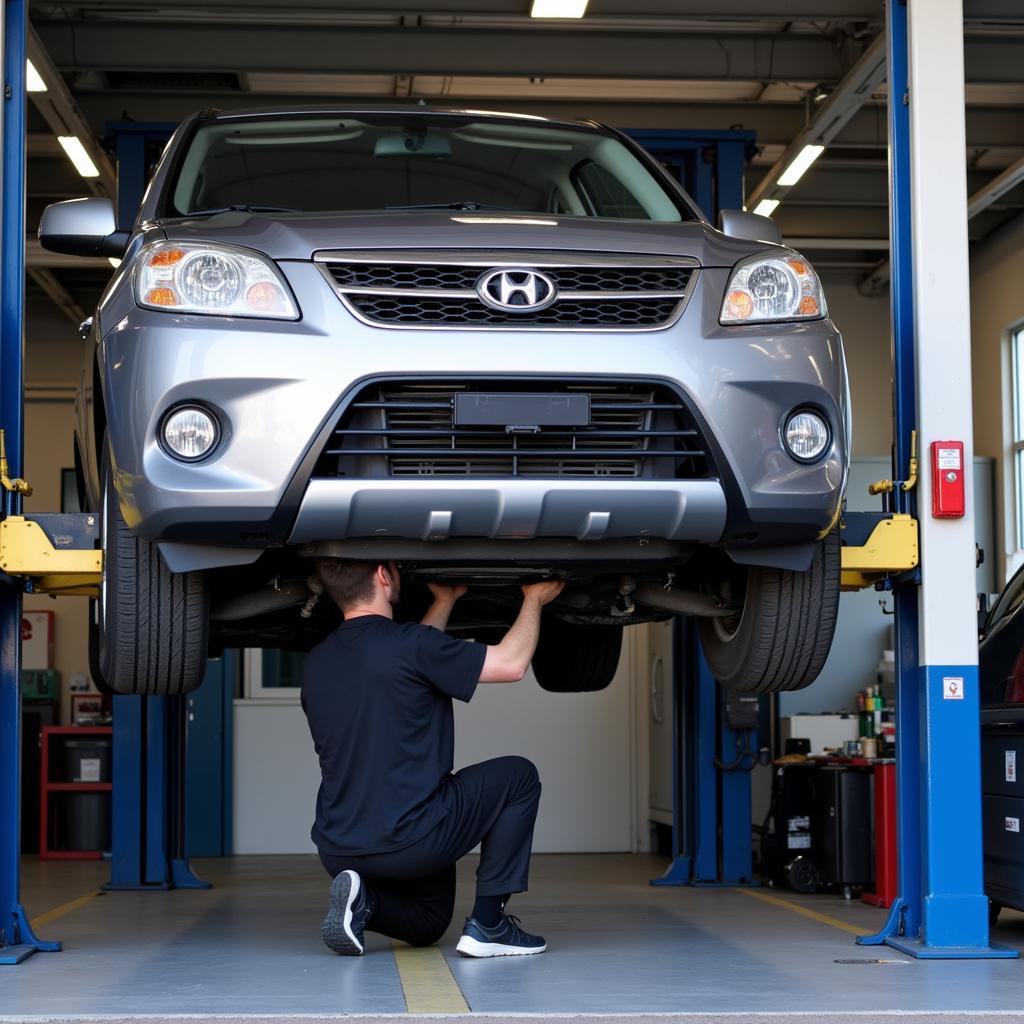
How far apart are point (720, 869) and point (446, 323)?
5074mm

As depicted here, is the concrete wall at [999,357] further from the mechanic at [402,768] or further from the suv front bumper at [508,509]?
the suv front bumper at [508,509]

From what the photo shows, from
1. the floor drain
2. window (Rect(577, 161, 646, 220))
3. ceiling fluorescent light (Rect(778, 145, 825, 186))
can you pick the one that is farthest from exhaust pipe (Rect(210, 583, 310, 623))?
ceiling fluorescent light (Rect(778, 145, 825, 186))

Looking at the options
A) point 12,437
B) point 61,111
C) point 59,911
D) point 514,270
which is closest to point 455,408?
point 514,270

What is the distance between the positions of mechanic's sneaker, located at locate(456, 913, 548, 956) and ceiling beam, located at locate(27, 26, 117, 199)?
5.29 metres

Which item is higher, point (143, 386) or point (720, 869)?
point (143, 386)

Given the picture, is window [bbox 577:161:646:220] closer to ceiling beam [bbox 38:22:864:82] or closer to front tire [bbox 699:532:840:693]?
front tire [bbox 699:532:840:693]

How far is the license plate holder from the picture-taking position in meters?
3.52

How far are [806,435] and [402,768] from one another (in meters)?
1.43

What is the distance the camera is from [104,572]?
12.9 ft

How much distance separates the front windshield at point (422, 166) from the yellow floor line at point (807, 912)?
260cm

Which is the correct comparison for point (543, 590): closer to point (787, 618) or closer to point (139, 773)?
point (787, 618)

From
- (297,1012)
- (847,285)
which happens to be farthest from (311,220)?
(847,285)

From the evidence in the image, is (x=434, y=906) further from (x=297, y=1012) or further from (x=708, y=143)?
(x=708, y=143)

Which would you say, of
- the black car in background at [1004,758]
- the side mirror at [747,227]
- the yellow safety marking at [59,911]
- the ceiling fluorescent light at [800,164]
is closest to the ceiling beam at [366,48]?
the ceiling fluorescent light at [800,164]
